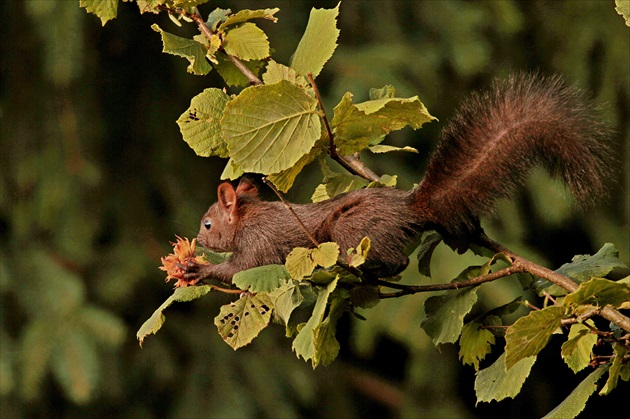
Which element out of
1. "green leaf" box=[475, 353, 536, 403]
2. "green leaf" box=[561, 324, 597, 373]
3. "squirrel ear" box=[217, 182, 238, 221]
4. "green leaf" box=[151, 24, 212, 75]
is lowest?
"squirrel ear" box=[217, 182, 238, 221]

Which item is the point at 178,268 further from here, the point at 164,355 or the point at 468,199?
the point at 164,355

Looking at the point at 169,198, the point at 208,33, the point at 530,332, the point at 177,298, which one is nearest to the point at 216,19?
the point at 208,33

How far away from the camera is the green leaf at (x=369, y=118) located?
52.2 inches

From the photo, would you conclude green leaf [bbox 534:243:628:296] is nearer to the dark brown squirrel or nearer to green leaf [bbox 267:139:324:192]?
the dark brown squirrel

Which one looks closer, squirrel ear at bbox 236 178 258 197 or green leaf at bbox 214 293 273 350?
green leaf at bbox 214 293 273 350

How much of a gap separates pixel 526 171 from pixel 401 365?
12.1 feet

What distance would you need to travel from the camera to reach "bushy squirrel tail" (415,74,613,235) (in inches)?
59.0

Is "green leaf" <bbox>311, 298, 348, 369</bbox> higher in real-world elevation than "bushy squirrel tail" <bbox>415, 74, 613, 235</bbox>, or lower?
lower

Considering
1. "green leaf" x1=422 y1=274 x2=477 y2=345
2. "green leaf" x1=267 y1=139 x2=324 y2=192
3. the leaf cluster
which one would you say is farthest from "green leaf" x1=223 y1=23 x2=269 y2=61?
"green leaf" x1=422 y1=274 x2=477 y2=345

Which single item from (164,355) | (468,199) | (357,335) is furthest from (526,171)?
(164,355)

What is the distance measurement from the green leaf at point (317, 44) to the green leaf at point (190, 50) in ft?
0.40

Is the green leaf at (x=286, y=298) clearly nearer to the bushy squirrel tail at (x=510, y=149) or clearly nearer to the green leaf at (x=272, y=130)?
the green leaf at (x=272, y=130)

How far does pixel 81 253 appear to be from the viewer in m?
4.04

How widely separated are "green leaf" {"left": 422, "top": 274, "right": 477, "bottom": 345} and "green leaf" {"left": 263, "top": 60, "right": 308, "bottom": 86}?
1.11ft
